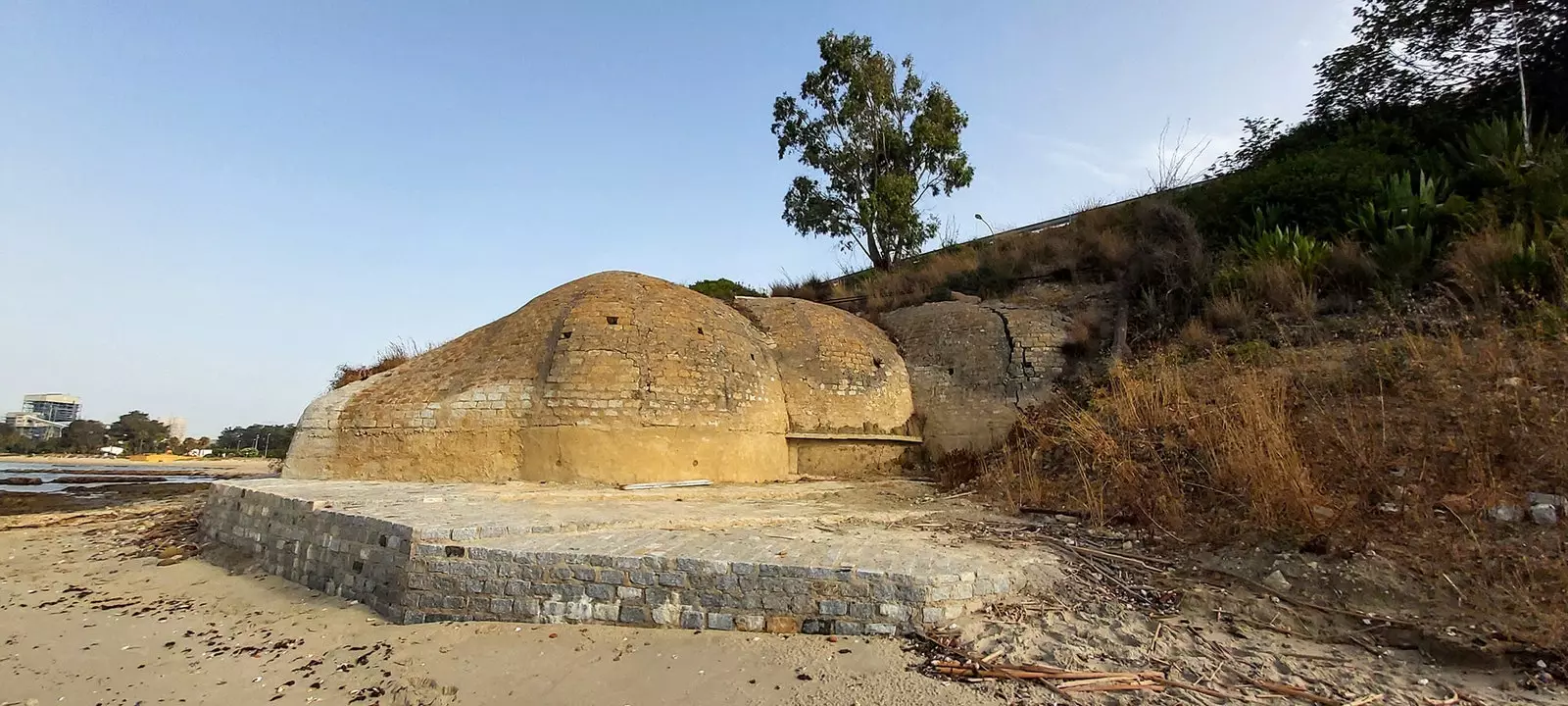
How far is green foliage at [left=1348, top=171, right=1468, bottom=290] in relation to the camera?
34.9ft

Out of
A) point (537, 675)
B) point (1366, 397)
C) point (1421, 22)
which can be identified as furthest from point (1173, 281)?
point (537, 675)

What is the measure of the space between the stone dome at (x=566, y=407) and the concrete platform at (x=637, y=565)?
270cm

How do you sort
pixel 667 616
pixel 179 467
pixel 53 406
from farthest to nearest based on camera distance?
1. pixel 53 406
2. pixel 179 467
3. pixel 667 616

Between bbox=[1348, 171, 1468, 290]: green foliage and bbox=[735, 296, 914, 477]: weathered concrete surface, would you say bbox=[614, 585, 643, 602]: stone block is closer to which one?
bbox=[735, 296, 914, 477]: weathered concrete surface

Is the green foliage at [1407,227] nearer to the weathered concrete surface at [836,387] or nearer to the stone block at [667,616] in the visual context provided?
the weathered concrete surface at [836,387]

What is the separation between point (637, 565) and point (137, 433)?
83982 mm

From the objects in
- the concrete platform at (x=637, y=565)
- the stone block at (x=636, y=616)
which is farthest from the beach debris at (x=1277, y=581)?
the stone block at (x=636, y=616)

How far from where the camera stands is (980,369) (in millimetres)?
13617

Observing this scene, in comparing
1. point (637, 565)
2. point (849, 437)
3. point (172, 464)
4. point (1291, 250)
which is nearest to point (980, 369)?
point (849, 437)

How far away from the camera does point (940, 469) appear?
12.6 metres

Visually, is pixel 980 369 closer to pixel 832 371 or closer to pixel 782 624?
pixel 832 371

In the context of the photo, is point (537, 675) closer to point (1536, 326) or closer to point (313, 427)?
point (313, 427)

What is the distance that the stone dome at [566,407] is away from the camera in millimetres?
9992

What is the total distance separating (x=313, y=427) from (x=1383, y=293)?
16.0m
